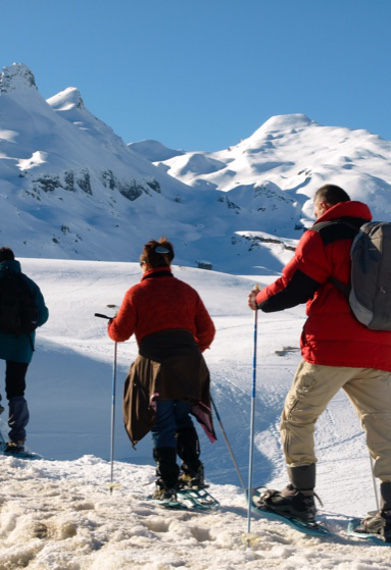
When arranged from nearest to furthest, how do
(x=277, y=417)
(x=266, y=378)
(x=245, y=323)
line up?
(x=277, y=417) < (x=266, y=378) < (x=245, y=323)

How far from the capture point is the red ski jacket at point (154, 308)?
173 inches

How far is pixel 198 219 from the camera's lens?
5108 inches

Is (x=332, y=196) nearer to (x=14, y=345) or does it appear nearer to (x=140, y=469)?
(x=140, y=469)

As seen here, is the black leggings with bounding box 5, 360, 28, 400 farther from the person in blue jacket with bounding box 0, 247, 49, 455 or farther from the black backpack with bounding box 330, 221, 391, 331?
the black backpack with bounding box 330, 221, 391, 331

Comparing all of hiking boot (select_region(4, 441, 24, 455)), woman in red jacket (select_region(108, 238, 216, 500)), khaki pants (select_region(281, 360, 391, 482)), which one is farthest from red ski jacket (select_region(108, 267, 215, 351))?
hiking boot (select_region(4, 441, 24, 455))

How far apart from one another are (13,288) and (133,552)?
341 centimetres

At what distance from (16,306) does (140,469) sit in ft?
5.52

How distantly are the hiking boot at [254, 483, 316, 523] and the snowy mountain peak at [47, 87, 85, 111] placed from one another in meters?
178

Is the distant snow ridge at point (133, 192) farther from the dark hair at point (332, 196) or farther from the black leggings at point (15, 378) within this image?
the dark hair at point (332, 196)

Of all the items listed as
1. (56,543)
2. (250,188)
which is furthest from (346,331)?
(250,188)

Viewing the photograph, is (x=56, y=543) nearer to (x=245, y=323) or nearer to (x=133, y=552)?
(x=133, y=552)

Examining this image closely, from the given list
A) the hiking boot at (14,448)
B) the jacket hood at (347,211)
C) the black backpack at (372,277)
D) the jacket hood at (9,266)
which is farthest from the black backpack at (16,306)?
the black backpack at (372,277)

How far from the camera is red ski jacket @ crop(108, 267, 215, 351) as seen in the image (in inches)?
173

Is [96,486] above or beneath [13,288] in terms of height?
beneath
